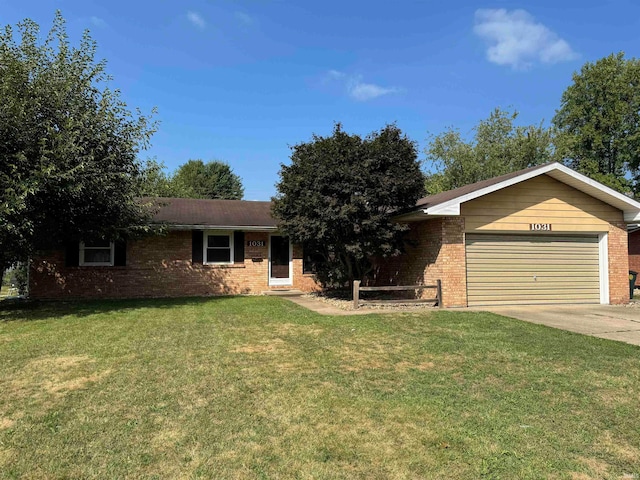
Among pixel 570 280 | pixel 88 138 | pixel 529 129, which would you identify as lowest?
pixel 570 280

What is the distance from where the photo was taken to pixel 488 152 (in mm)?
35594

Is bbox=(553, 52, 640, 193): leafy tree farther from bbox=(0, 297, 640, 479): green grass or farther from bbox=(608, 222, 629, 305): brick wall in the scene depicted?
bbox=(0, 297, 640, 479): green grass

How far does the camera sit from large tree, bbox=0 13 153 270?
345 inches

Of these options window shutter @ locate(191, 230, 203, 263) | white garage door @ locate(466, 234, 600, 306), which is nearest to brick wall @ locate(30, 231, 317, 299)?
window shutter @ locate(191, 230, 203, 263)

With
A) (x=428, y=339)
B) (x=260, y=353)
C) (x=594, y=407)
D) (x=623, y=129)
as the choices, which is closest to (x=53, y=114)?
(x=260, y=353)

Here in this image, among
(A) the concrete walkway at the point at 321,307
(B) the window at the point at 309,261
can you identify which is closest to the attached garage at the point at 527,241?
(A) the concrete walkway at the point at 321,307

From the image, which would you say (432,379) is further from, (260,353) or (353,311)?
(353,311)

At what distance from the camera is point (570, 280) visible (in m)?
12.9

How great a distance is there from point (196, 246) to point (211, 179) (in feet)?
133

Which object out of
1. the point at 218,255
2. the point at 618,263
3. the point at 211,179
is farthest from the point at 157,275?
the point at 211,179

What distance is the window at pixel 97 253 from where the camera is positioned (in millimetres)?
14117

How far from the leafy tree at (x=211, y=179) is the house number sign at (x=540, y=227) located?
44617mm

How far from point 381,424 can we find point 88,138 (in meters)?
9.44

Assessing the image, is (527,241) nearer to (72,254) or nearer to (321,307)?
(321,307)
